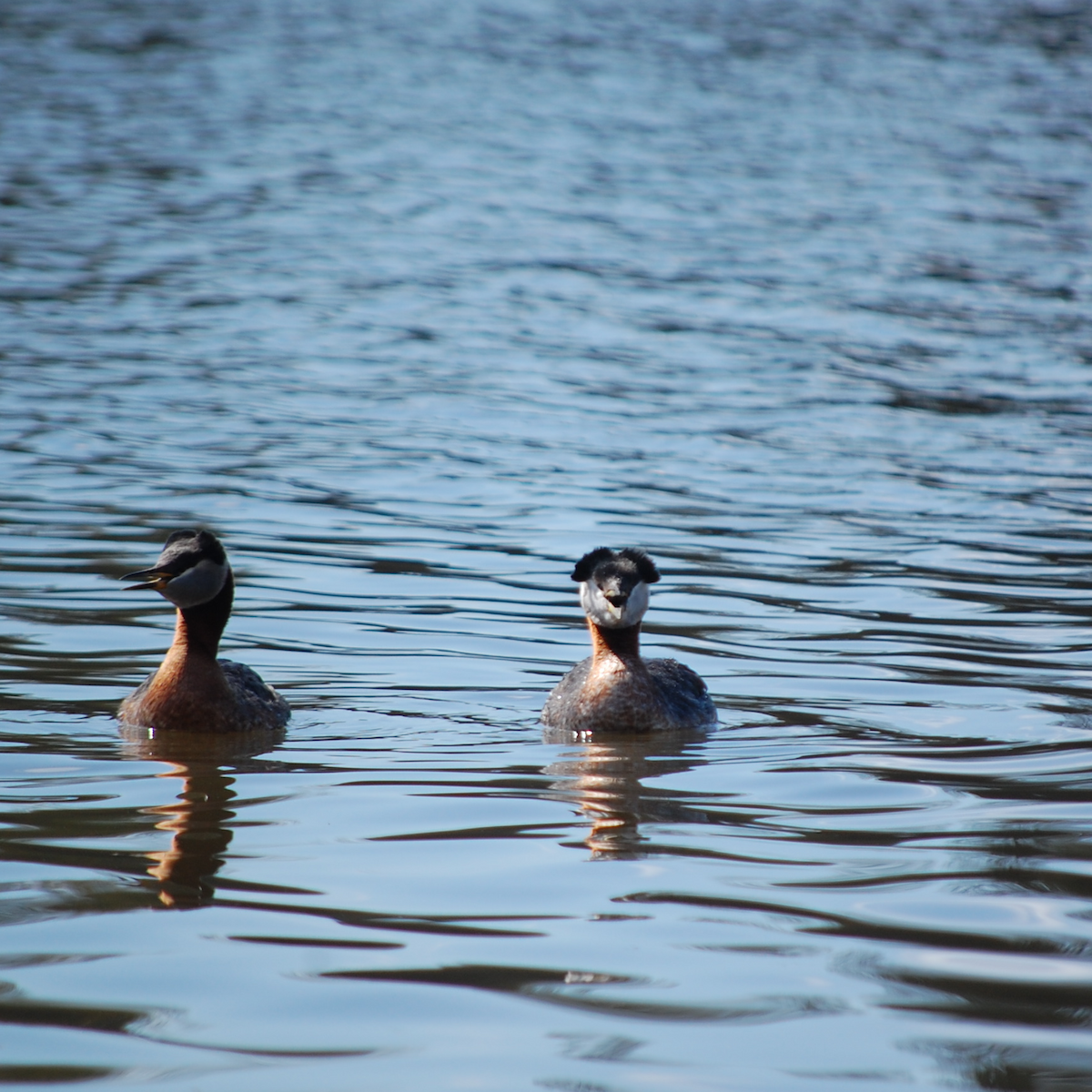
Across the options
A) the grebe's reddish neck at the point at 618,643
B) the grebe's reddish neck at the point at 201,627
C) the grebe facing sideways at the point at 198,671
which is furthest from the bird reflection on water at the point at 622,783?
the grebe's reddish neck at the point at 201,627

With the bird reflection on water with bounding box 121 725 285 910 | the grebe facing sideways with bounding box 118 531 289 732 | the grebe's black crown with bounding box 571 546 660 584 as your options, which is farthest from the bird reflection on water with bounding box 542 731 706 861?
the grebe facing sideways with bounding box 118 531 289 732

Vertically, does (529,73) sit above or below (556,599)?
above

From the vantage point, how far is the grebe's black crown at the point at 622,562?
10.6 metres

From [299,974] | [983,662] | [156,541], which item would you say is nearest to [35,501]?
[156,541]

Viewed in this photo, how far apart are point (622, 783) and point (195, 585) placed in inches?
128

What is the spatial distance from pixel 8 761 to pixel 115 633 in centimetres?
354

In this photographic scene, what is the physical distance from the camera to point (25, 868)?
7.18 meters

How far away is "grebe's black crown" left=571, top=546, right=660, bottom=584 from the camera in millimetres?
10602

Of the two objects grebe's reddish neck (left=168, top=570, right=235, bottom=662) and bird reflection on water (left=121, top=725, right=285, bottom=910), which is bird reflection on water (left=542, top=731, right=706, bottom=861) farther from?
grebe's reddish neck (left=168, top=570, right=235, bottom=662)

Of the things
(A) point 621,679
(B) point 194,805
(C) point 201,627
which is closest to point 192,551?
(C) point 201,627

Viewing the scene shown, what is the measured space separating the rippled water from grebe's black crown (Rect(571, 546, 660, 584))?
38.2 inches

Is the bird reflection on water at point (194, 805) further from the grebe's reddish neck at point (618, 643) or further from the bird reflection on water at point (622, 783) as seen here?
the grebe's reddish neck at point (618, 643)

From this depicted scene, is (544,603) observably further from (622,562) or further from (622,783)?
(622,783)

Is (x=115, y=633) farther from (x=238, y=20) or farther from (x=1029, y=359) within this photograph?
(x=238, y=20)
